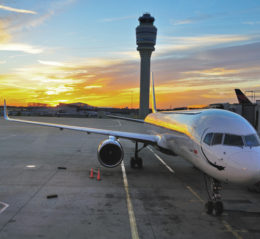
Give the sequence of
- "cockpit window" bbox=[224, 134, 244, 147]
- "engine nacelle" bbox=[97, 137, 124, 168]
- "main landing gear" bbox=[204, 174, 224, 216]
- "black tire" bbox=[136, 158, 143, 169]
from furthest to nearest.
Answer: "black tire" bbox=[136, 158, 143, 169], "engine nacelle" bbox=[97, 137, 124, 168], "main landing gear" bbox=[204, 174, 224, 216], "cockpit window" bbox=[224, 134, 244, 147]

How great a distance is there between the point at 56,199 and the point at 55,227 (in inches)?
99.8

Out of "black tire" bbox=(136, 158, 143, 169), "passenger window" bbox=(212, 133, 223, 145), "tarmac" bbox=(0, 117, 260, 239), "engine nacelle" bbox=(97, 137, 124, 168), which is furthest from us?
"black tire" bbox=(136, 158, 143, 169)

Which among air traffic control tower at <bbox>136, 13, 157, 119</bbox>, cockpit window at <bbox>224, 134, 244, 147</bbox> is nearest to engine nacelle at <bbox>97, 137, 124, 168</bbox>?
cockpit window at <bbox>224, 134, 244, 147</bbox>

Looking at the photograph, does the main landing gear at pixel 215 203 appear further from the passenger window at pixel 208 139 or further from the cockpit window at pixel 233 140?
the cockpit window at pixel 233 140

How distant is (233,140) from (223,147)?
0.40 meters

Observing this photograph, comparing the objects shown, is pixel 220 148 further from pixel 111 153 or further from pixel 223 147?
pixel 111 153

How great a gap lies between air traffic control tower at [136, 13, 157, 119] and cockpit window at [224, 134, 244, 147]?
109899 mm

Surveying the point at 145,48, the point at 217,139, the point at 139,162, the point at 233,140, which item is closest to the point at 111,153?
the point at 139,162

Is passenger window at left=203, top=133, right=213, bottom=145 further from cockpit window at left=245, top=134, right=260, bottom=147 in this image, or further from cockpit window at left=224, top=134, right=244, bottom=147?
cockpit window at left=245, top=134, right=260, bottom=147

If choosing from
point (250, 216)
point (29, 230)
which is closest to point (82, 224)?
point (29, 230)

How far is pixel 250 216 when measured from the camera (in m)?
8.91

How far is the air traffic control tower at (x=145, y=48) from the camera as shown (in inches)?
4656

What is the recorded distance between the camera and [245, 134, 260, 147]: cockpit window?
7735 millimetres

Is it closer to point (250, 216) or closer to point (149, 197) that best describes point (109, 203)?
point (149, 197)
